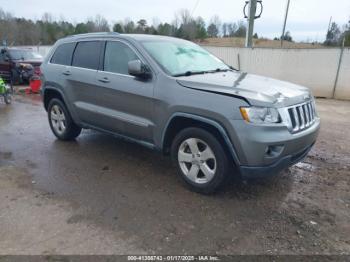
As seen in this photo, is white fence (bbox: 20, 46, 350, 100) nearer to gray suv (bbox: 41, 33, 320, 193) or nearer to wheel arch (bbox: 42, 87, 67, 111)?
gray suv (bbox: 41, 33, 320, 193)

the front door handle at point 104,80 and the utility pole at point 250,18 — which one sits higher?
the utility pole at point 250,18

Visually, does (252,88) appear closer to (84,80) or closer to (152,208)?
(152,208)

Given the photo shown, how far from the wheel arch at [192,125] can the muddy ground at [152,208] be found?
57 cm

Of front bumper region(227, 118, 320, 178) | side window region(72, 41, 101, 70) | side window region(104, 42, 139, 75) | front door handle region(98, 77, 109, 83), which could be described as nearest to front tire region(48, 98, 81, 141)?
side window region(72, 41, 101, 70)

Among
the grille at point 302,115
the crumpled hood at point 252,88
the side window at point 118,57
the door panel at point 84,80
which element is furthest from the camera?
the door panel at point 84,80

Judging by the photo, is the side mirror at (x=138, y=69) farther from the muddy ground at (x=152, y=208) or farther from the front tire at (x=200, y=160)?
the muddy ground at (x=152, y=208)

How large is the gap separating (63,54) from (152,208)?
Answer: 3418mm

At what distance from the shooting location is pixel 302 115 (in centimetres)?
348

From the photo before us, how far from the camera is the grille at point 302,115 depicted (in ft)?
10.9

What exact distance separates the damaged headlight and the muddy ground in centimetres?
99

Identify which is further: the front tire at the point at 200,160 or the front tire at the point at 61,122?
the front tire at the point at 61,122

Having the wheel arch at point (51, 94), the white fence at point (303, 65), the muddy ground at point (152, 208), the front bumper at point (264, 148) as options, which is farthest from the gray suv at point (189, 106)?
the white fence at point (303, 65)

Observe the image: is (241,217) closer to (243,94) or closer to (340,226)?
(340,226)

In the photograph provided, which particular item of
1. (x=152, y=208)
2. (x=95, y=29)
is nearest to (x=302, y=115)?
(x=152, y=208)
